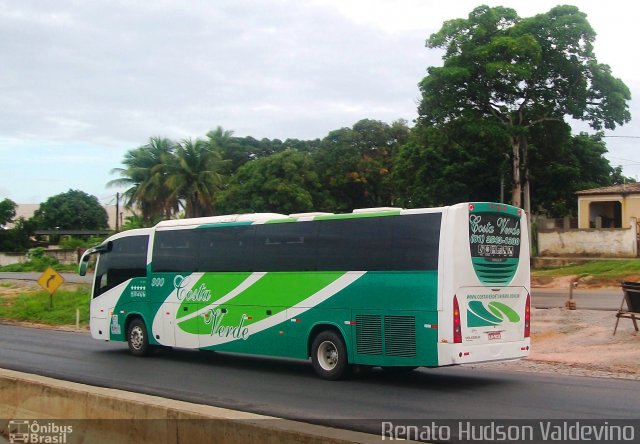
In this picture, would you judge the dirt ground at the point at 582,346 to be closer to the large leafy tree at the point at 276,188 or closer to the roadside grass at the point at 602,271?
the roadside grass at the point at 602,271

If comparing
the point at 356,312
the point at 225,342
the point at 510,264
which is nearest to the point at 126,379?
the point at 225,342

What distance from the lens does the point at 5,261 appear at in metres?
80.4

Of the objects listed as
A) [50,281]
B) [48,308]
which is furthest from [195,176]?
[50,281]

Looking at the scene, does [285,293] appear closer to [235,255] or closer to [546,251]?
[235,255]

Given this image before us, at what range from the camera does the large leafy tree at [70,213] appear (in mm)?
96312

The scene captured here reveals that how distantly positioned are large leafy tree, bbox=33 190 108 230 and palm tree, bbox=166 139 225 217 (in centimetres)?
4224

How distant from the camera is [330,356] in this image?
1405 cm

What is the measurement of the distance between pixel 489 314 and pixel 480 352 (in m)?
0.66

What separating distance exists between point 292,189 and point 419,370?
136 feet

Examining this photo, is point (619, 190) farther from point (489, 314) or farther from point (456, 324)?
point (456, 324)

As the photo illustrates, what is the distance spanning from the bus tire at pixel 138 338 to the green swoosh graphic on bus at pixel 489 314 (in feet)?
27.6

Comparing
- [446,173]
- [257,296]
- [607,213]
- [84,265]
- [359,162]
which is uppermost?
[359,162]

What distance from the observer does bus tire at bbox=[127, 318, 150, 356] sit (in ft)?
59.2

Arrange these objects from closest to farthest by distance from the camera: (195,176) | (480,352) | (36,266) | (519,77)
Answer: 1. (480,352)
2. (519,77)
3. (195,176)
4. (36,266)
